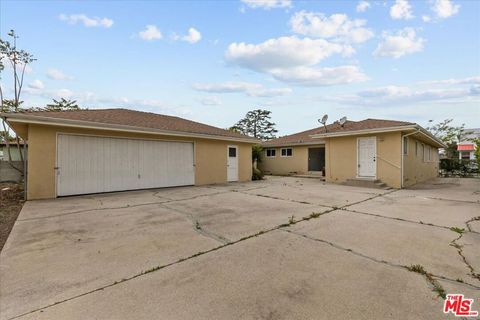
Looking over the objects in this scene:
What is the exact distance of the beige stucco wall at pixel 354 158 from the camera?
10648 millimetres

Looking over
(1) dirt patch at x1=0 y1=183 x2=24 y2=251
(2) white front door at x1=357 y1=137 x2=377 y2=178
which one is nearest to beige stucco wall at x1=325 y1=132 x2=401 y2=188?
(2) white front door at x1=357 y1=137 x2=377 y2=178

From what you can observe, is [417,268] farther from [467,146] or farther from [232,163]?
[467,146]

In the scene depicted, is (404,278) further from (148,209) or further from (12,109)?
(12,109)

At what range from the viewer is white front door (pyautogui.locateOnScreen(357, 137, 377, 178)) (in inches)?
448

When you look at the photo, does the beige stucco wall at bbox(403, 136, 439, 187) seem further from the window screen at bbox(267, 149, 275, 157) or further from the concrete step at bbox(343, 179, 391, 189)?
the window screen at bbox(267, 149, 275, 157)

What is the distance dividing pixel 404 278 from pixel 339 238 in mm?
1298

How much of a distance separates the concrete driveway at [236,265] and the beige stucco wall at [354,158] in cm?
561

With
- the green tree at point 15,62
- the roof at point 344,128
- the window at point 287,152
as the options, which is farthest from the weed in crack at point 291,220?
the window at point 287,152

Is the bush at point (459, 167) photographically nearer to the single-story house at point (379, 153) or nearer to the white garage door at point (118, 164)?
the single-story house at point (379, 153)

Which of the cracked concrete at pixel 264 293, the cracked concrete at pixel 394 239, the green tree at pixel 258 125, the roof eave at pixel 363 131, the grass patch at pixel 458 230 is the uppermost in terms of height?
the green tree at pixel 258 125

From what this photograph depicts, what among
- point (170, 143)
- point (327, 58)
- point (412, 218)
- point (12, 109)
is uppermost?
point (327, 58)

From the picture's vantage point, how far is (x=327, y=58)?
12.9 m

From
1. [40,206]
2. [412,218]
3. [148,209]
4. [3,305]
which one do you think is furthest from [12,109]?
[412,218]

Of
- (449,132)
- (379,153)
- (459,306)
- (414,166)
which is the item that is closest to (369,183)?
(379,153)
